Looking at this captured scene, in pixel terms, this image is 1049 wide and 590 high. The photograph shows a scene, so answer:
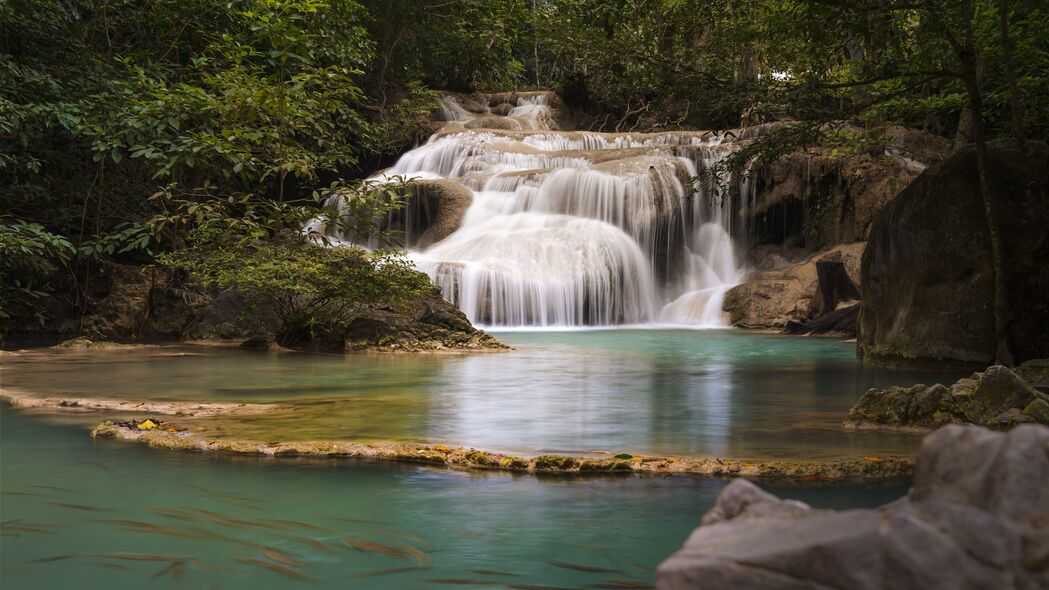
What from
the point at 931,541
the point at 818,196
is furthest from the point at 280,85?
the point at 818,196

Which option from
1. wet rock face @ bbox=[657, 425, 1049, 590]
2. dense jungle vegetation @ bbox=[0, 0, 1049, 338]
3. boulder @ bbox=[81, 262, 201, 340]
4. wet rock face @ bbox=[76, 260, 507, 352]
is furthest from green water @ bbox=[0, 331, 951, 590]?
boulder @ bbox=[81, 262, 201, 340]

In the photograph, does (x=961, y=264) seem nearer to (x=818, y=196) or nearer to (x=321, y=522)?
(x=321, y=522)

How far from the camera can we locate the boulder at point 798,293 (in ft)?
55.4

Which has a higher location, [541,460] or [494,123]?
[494,123]

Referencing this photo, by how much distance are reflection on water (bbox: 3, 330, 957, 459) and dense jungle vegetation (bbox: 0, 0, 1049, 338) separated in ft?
6.07

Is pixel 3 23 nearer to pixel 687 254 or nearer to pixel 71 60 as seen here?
pixel 71 60

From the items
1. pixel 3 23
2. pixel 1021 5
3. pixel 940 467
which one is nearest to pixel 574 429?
pixel 940 467

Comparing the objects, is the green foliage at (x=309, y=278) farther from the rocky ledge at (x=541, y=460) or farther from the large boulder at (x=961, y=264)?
the rocky ledge at (x=541, y=460)

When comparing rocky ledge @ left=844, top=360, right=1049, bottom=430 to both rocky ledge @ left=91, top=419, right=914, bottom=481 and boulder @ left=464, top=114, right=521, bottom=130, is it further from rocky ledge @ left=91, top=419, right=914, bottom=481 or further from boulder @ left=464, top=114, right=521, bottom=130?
boulder @ left=464, top=114, right=521, bottom=130

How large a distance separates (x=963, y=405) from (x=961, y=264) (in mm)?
Answer: 4377

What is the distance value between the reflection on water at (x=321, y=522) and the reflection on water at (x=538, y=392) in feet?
2.47

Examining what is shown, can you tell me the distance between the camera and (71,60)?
1349cm

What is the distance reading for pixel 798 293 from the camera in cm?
1864

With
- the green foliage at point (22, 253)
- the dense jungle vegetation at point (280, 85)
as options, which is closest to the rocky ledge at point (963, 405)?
the dense jungle vegetation at point (280, 85)
